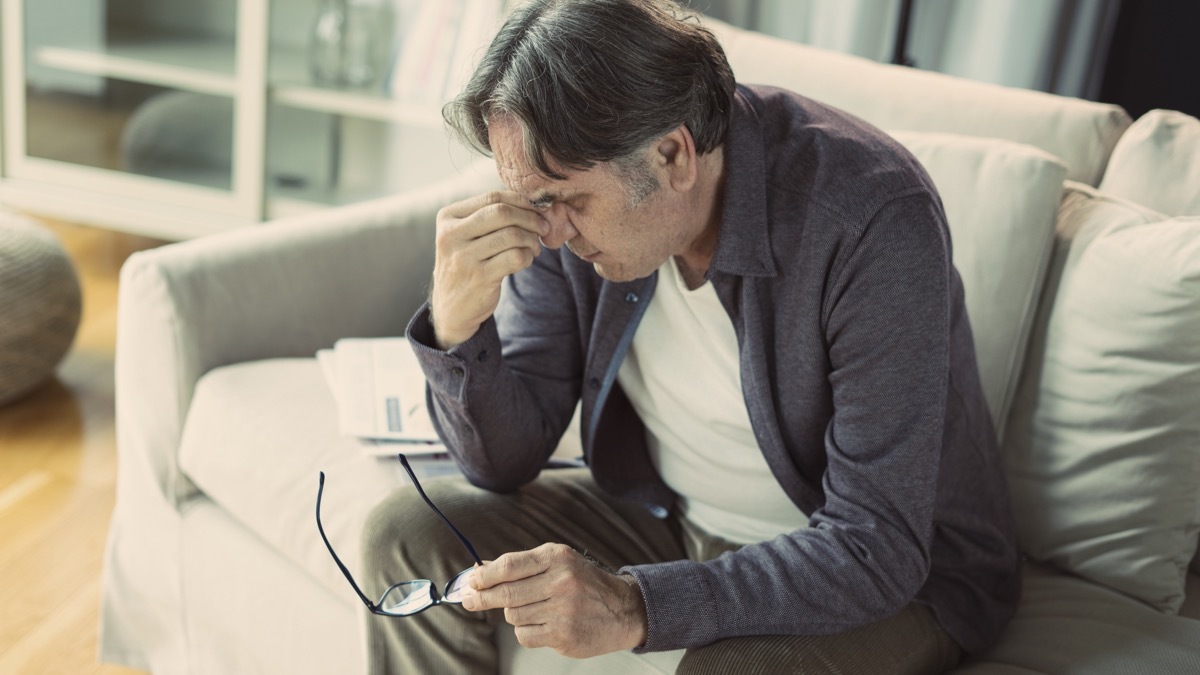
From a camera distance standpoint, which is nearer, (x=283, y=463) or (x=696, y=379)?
(x=696, y=379)

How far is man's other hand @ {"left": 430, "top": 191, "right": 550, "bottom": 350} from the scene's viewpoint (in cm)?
115

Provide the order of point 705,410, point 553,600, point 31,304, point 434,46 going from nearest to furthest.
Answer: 1. point 553,600
2. point 705,410
3. point 31,304
4. point 434,46

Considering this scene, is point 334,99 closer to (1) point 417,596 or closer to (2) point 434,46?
(2) point 434,46

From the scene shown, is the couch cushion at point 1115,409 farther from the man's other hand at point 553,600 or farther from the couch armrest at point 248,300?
the couch armrest at point 248,300

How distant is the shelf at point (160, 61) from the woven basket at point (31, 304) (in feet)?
2.41

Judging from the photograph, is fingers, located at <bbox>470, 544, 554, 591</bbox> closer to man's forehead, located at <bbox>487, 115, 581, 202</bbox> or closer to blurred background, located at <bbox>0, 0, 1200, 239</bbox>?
man's forehead, located at <bbox>487, 115, 581, 202</bbox>

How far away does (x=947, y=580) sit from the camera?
1211 mm

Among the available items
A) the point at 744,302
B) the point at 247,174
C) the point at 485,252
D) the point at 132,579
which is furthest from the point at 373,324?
the point at 247,174

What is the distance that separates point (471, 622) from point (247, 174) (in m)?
1.89

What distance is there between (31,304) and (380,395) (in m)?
0.93

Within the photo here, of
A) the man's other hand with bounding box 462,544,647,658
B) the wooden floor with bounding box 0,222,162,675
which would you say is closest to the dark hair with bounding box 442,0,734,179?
the man's other hand with bounding box 462,544,647,658

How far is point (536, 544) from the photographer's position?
1272 millimetres

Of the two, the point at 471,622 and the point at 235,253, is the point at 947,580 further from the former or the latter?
the point at 235,253

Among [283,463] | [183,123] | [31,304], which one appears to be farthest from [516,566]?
[183,123]
